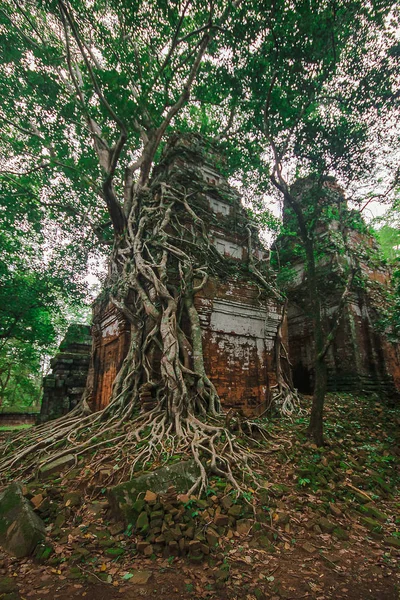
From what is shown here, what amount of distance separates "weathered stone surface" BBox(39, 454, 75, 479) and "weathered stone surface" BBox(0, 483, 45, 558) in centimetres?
76

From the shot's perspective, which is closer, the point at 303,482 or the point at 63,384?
the point at 303,482

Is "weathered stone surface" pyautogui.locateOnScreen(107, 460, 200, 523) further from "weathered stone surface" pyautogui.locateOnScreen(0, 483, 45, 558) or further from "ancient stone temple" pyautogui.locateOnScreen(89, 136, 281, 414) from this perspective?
"ancient stone temple" pyautogui.locateOnScreen(89, 136, 281, 414)

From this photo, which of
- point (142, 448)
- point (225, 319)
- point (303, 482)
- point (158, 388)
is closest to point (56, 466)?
point (142, 448)

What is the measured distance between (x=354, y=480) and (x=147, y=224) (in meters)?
6.31

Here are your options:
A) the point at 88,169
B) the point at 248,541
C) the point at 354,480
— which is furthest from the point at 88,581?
the point at 88,169

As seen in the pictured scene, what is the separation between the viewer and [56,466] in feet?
13.3

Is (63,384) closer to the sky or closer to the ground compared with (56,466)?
closer to the sky

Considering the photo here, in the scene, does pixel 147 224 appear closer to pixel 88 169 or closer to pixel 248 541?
pixel 88 169

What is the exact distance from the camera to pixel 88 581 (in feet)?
7.89

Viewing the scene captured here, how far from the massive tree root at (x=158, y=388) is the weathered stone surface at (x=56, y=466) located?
0.10 metres

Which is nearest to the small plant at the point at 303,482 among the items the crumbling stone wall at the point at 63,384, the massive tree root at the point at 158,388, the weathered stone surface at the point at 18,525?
the massive tree root at the point at 158,388

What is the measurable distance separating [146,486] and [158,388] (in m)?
2.23

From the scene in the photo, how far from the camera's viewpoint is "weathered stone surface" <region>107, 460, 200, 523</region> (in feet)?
10.0

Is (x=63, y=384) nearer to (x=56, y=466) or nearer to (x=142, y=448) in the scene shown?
(x=56, y=466)
